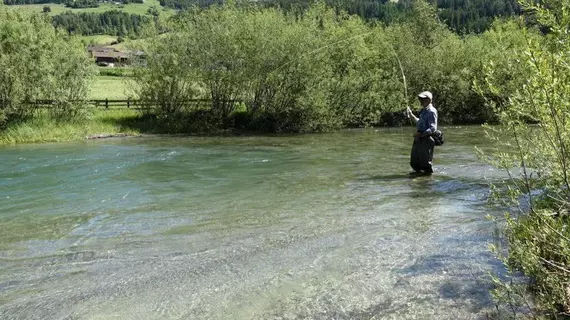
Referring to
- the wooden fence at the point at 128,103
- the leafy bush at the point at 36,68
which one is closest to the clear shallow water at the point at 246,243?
the leafy bush at the point at 36,68

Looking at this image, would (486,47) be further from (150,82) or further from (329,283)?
→ (329,283)

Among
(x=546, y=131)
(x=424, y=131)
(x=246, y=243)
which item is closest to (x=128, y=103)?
(x=424, y=131)

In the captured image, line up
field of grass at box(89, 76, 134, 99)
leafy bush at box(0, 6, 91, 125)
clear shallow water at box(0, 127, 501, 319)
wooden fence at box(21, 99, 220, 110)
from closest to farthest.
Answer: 1. clear shallow water at box(0, 127, 501, 319)
2. leafy bush at box(0, 6, 91, 125)
3. wooden fence at box(21, 99, 220, 110)
4. field of grass at box(89, 76, 134, 99)

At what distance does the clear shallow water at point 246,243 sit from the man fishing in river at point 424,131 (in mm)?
713

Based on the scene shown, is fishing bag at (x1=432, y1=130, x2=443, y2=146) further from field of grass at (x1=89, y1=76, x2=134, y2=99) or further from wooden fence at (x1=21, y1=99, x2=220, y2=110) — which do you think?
field of grass at (x1=89, y1=76, x2=134, y2=99)

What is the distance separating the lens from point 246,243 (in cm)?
948

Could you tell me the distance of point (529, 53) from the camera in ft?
15.7

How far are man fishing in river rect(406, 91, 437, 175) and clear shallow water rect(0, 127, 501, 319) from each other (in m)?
0.71

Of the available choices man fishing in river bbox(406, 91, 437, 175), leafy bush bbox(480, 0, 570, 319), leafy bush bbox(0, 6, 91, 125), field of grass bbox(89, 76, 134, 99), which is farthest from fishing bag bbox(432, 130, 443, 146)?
field of grass bbox(89, 76, 134, 99)

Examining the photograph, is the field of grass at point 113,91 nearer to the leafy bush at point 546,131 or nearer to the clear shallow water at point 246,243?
the clear shallow water at point 246,243

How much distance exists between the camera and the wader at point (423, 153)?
1486cm

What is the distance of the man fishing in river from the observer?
1443cm

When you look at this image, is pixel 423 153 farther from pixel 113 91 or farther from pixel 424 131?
pixel 113 91

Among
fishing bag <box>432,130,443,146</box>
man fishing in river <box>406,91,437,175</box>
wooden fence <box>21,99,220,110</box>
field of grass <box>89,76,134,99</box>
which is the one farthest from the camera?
field of grass <box>89,76,134,99</box>
